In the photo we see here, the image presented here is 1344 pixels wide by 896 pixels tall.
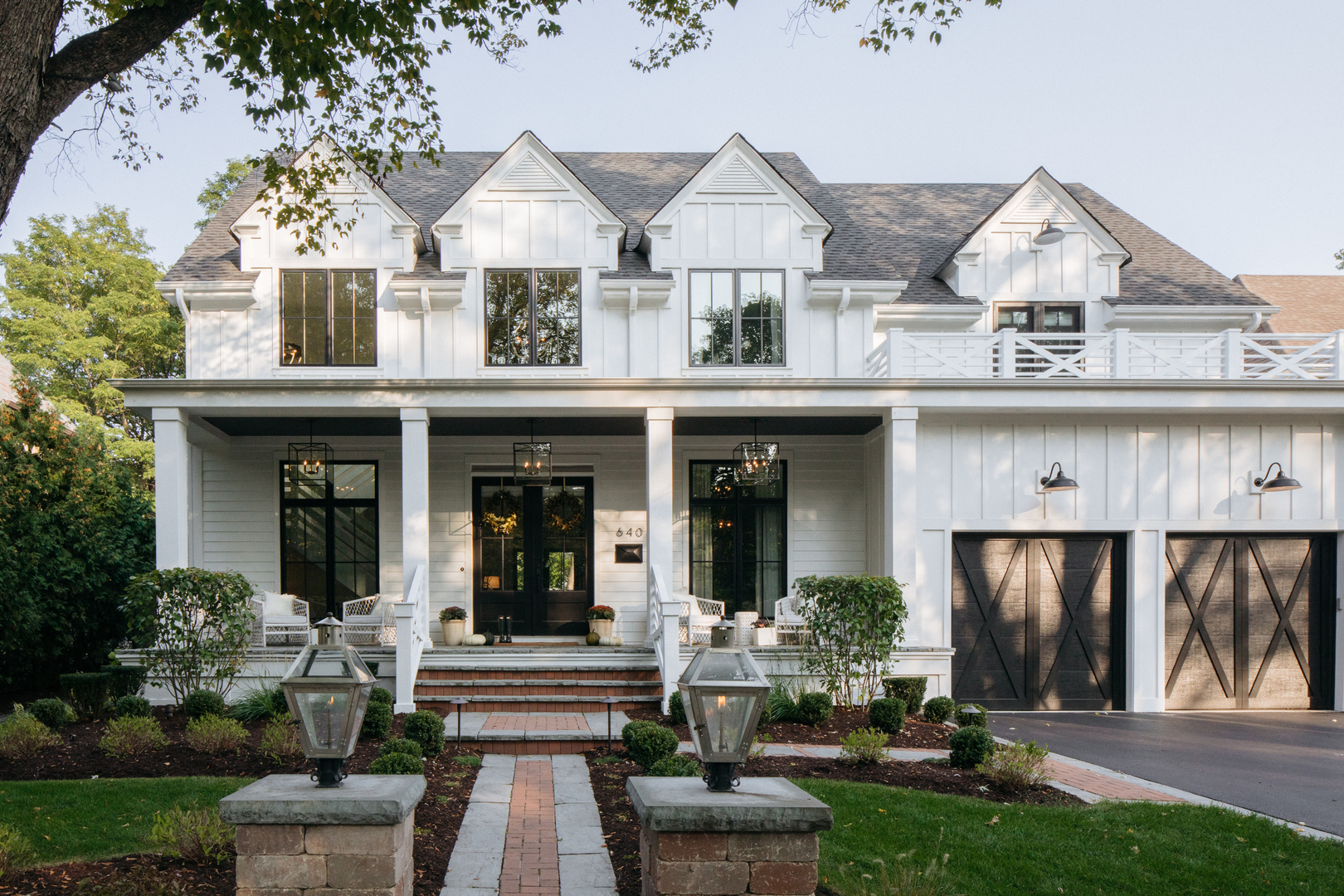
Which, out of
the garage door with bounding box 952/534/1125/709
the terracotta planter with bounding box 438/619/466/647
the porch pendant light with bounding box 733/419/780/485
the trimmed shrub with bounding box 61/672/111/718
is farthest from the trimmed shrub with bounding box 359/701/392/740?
the garage door with bounding box 952/534/1125/709

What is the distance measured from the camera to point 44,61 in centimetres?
517

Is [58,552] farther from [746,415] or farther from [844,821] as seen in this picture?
[844,821]

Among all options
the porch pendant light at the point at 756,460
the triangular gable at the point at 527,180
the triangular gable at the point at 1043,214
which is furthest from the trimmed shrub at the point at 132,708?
the triangular gable at the point at 1043,214

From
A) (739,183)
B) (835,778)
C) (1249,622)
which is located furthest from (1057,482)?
(835,778)

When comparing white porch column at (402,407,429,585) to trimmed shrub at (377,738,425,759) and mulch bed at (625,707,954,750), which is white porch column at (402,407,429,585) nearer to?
mulch bed at (625,707,954,750)

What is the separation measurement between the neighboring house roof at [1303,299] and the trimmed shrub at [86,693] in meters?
21.3

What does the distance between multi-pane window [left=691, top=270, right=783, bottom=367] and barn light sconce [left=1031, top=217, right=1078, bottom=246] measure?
4.29 metres

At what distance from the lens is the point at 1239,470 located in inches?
501

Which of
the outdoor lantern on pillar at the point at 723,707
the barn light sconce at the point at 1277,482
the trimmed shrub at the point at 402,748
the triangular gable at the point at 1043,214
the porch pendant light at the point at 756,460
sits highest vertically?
the triangular gable at the point at 1043,214

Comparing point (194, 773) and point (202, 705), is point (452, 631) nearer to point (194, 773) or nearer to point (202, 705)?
point (202, 705)

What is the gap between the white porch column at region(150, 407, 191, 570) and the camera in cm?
1160

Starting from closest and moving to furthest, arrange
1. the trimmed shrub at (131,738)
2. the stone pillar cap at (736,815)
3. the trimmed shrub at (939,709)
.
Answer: the stone pillar cap at (736,815)
the trimmed shrub at (131,738)
the trimmed shrub at (939,709)

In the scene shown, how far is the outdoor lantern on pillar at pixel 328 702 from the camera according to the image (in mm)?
4238

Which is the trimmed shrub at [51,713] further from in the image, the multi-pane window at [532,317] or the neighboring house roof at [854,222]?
the multi-pane window at [532,317]
